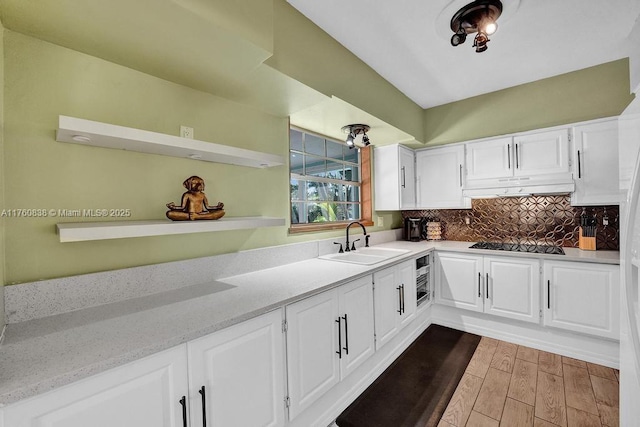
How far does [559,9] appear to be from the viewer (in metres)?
1.73

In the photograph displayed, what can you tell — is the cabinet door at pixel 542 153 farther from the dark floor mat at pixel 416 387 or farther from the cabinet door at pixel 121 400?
the cabinet door at pixel 121 400

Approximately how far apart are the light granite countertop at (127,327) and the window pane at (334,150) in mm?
1600

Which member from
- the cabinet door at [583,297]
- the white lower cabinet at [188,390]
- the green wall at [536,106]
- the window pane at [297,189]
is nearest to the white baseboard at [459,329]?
the cabinet door at [583,297]

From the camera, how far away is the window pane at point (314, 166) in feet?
8.65

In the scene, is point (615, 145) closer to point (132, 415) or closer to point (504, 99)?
point (504, 99)

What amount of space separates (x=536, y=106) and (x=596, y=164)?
75 cm

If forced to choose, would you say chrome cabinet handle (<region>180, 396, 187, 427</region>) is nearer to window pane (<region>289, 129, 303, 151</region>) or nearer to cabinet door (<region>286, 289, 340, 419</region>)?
cabinet door (<region>286, 289, 340, 419</region>)

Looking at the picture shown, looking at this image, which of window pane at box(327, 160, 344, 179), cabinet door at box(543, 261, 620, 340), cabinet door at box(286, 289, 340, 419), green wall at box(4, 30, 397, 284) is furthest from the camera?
window pane at box(327, 160, 344, 179)

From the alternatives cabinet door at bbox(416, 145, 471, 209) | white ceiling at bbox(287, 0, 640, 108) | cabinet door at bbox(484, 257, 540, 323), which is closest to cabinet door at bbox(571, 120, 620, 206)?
white ceiling at bbox(287, 0, 640, 108)

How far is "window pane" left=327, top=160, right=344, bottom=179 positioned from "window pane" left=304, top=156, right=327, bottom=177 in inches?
3.2

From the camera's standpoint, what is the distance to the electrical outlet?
1.57m

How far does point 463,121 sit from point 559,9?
54.9 inches

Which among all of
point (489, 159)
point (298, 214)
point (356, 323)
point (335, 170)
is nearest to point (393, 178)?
point (335, 170)

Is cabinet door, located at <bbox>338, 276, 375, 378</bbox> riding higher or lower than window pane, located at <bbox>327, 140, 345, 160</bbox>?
lower
